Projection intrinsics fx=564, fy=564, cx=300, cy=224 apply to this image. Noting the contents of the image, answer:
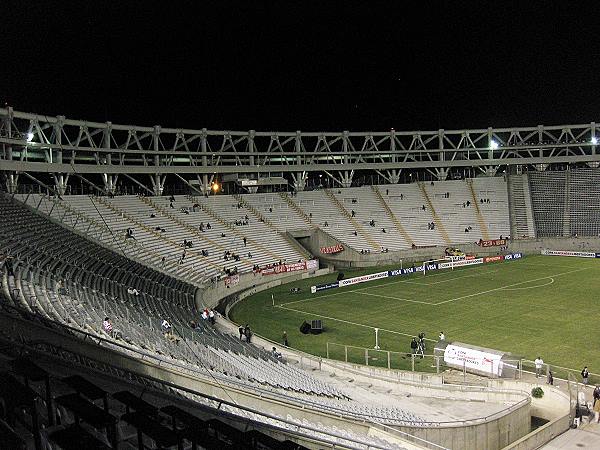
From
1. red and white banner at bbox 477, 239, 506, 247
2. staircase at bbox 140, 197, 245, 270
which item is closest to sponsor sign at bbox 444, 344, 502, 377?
staircase at bbox 140, 197, 245, 270

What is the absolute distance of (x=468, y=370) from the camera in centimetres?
2280

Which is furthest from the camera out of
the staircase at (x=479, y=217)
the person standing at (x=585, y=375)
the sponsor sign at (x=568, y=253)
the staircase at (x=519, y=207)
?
the staircase at (x=519, y=207)

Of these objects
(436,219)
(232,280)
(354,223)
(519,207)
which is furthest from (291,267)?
(519,207)

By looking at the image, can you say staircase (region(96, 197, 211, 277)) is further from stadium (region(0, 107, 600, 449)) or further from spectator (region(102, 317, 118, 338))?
spectator (region(102, 317, 118, 338))

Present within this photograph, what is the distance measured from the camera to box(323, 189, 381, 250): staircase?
60.5 metres

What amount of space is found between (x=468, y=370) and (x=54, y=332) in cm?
1624

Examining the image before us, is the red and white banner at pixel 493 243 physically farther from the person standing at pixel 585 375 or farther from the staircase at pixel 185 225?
the person standing at pixel 585 375

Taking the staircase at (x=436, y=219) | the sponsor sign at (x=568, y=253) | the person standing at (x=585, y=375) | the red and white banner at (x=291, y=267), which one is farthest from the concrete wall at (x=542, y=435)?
the staircase at (x=436, y=219)

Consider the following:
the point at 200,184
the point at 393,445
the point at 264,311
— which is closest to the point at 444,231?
the point at 200,184

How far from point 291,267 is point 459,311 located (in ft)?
63.3

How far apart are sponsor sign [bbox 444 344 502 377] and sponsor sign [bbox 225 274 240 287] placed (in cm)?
2343

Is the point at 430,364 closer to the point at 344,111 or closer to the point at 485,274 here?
the point at 485,274

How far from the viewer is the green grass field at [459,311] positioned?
27.8 metres

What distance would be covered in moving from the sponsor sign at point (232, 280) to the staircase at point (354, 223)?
63.3 ft
